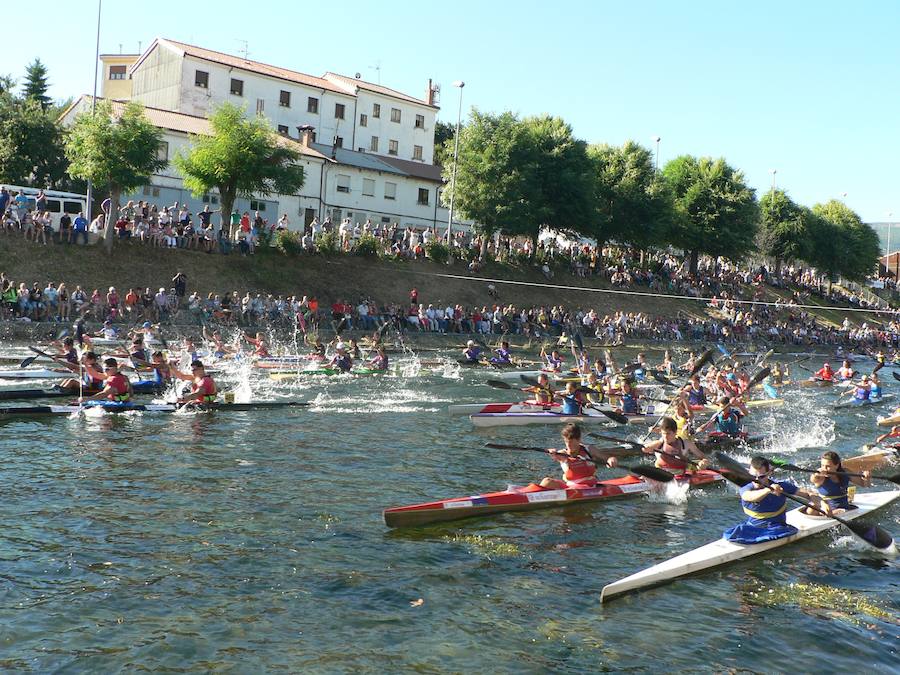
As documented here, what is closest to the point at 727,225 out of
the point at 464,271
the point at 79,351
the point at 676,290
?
the point at 676,290

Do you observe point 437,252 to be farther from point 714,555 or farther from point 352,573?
point 352,573

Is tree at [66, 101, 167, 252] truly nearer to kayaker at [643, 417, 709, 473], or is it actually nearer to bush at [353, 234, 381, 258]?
bush at [353, 234, 381, 258]

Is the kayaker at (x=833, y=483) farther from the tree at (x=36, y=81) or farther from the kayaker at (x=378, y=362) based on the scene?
the tree at (x=36, y=81)

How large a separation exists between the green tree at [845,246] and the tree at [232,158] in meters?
59.6

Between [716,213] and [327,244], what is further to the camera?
[716,213]

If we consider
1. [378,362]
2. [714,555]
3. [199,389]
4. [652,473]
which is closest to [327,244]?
[378,362]

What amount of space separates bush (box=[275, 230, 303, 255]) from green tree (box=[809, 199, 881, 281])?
5778 centimetres

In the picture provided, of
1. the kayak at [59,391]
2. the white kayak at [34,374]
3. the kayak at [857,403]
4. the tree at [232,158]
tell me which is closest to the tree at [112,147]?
the tree at [232,158]

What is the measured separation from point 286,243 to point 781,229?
5369 cm

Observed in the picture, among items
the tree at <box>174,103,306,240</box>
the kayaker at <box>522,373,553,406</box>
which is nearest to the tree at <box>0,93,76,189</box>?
the tree at <box>174,103,306,240</box>

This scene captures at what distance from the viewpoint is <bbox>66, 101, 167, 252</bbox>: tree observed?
1414 inches

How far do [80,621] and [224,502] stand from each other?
4.56 metres

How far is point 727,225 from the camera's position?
224 feet

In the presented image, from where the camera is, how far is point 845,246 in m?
85.2
